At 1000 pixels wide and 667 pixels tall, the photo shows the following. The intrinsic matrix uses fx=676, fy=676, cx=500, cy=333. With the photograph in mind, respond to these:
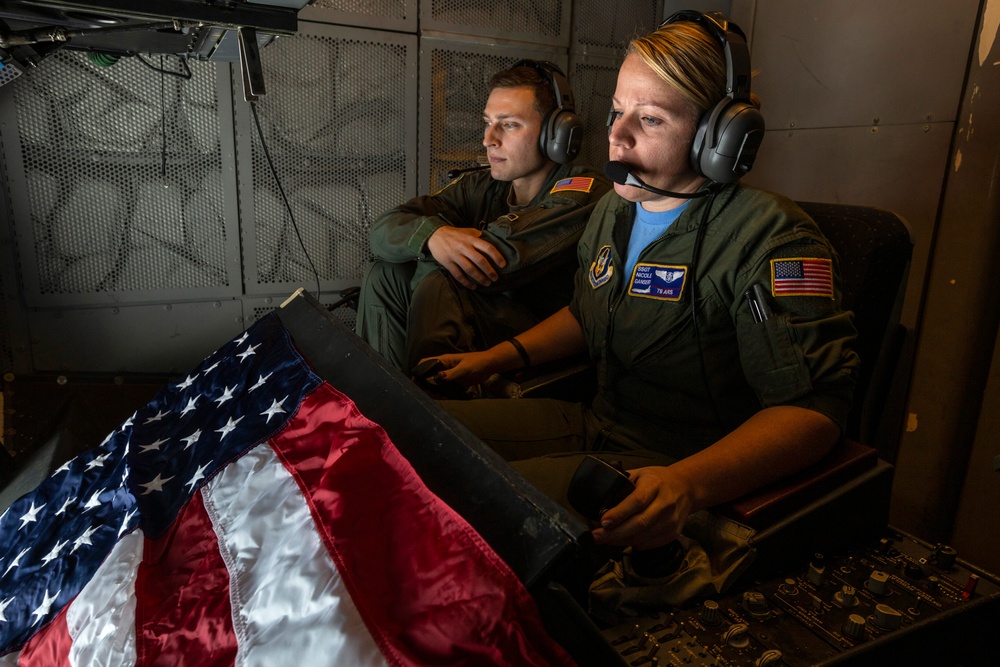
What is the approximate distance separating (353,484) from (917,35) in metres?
2.10

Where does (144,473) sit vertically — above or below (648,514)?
below

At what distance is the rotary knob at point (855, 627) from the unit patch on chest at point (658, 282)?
581mm

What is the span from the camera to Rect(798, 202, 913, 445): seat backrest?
1244 mm

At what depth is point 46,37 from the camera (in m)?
1.14

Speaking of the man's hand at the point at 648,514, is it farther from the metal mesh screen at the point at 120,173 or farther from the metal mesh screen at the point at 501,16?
the metal mesh screen at the point at 501,16

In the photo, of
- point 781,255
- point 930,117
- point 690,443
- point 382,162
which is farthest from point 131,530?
point 930,117

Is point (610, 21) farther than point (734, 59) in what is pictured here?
Yes

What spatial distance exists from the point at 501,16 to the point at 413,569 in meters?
2.66

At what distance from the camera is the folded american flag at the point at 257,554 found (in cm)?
63

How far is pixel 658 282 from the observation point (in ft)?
4.24

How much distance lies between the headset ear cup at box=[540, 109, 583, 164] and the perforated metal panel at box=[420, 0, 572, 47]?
39.3 inches

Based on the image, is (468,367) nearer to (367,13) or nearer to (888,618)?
(888,618)

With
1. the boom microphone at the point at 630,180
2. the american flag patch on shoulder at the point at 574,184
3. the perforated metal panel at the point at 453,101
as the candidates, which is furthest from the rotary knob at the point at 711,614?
the perforated metal panel at the point at 453,101

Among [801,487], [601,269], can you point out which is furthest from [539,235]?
[801,487]
